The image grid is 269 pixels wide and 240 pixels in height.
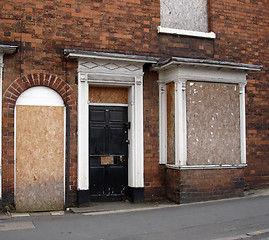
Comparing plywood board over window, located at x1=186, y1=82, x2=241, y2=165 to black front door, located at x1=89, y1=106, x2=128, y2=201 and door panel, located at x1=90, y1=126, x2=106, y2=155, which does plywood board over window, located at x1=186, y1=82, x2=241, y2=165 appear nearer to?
black front door, located at x1=89, y1=106, x2=128, y2=201

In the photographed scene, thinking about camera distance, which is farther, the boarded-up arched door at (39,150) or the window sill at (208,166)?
the window sill at (208,166)

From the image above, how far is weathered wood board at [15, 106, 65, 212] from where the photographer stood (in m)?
7.87

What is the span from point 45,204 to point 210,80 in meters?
4.60

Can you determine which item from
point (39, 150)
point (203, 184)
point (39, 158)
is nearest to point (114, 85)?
point (39, 150)

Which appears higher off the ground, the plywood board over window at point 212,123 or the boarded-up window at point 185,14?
the boarded-up window at point 185,14

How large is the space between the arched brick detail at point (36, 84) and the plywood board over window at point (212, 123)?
2682 millimetres

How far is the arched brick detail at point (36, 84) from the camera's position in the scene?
7855 millimetres

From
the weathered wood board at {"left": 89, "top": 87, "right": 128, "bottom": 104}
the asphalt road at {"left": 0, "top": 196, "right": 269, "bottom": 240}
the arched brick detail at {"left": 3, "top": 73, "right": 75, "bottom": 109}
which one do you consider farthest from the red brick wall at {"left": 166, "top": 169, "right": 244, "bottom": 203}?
the arched brick detail at {"left": 3, "top": 73, "right": 75, "bottom": 109}

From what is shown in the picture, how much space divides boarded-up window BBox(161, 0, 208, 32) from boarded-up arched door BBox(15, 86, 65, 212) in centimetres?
338

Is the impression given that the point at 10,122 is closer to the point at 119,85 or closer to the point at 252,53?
the point at 119,85

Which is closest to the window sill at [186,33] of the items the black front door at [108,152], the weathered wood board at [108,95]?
the weathered wood board at [108,95]

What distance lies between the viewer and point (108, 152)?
8.82 m

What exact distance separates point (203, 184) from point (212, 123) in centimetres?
142

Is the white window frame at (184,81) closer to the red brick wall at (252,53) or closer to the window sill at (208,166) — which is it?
the window sill at (208,166)
